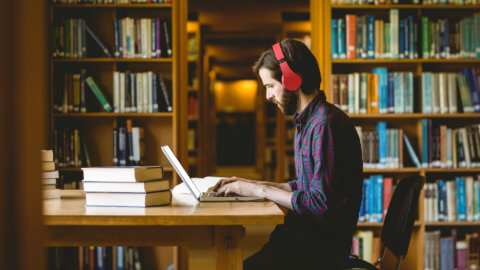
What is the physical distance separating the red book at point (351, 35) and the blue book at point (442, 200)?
1077mm

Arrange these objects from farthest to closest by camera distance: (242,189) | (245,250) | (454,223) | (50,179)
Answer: (245,250) → (454,223) → (50,179) → (242,189)

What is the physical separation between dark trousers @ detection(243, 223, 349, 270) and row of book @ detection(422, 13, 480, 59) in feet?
7.07

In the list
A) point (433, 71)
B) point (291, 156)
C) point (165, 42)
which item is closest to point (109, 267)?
point (165, 42)

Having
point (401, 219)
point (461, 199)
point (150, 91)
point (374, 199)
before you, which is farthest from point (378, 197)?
point (150, 91)

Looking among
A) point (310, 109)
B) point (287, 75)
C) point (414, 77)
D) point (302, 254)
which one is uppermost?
point (414, 77)

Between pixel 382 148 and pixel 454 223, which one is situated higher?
pixel 382 148

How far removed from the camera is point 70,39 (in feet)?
10.4

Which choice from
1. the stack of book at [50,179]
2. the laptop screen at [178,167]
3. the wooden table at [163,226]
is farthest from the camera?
the stack of book at [50,179]

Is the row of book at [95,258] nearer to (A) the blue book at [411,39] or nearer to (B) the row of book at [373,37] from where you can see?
(B) the row of book at [373,37]

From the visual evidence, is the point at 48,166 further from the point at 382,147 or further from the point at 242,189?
the point at 382,147

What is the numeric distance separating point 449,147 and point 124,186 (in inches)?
98.8

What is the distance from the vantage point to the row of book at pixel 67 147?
3.16 m

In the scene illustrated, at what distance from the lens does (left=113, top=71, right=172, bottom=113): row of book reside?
3.18 m

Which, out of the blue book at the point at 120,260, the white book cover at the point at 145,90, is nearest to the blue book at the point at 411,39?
the white book cover at the point at 145,90
